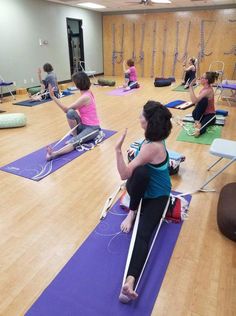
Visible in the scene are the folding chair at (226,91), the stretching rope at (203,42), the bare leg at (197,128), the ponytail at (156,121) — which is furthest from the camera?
the stretching rope at (203,42)

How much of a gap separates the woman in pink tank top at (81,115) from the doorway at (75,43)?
6.50 meters

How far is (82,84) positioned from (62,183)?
133cm

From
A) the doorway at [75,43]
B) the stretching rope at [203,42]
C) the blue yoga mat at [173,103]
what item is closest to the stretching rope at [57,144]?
the blue yoga mat at [173,103]

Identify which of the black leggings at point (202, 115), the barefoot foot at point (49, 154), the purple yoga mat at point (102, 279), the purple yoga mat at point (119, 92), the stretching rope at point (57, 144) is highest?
Result: the black leggings at point (202, 115)

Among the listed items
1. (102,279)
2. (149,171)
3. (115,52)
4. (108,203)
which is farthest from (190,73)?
(102,279)

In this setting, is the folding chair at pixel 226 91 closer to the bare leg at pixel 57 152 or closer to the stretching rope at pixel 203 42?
the stretching rope at pixel 203 42

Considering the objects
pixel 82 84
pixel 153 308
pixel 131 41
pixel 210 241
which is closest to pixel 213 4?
pixel 131 41

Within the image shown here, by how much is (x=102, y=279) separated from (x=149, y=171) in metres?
0.71

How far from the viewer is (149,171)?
161 centimetres

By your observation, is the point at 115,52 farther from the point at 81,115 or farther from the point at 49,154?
the point at 49,154

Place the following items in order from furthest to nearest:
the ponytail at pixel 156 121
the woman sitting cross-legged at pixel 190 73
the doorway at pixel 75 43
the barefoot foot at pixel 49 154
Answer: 1. the doorway at pixel 75 43
2. the woman sitting cross-legged at pixel 190 73
3. the barefoot foot at pixel 49 154
4. the ponytail at pixel 156 121

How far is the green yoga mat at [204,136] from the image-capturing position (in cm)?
351

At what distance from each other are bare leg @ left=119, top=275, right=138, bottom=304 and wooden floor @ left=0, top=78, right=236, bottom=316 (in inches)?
6.6

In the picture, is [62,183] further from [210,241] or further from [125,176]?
[210,241]
